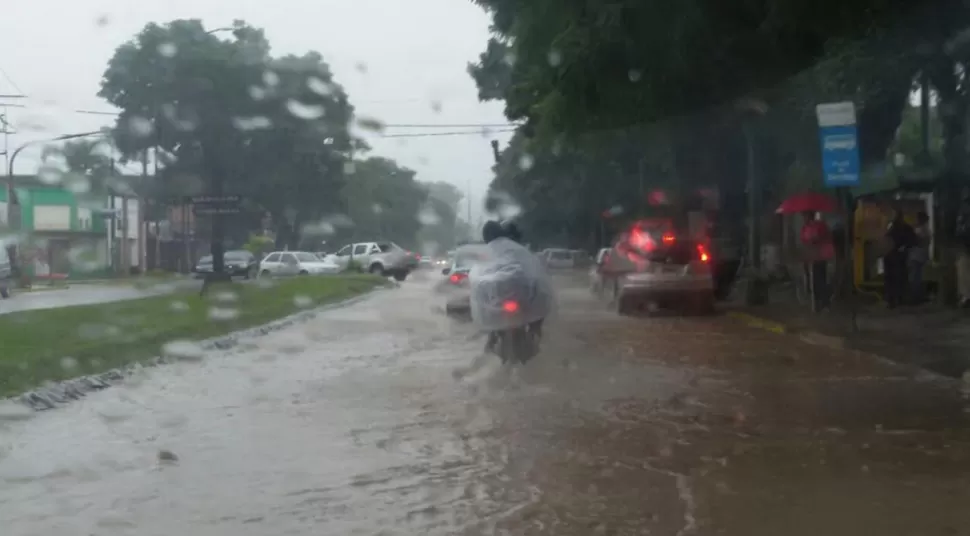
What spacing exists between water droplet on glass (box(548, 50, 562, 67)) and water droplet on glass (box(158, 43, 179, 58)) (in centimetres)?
3843

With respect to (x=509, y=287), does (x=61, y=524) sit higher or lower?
lower

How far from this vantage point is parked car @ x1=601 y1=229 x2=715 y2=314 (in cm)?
2181

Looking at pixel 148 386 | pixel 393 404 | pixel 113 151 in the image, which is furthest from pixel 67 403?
→ pixel 113 151

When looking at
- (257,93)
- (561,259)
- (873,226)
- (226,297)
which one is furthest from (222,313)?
(257,93)

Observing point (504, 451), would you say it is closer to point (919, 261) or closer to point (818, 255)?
point (818, 255)

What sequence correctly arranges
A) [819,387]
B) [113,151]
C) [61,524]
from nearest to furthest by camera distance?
[61,524] < [819,387] < [113,151]

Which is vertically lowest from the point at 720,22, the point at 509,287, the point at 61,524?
the point at 61,524

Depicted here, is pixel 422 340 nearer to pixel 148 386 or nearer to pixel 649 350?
pixel 649 350

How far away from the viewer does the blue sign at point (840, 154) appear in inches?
590

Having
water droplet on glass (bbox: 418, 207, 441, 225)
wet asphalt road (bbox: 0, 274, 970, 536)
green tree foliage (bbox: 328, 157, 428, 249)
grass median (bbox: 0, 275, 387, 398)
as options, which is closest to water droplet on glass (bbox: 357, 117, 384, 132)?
grass median (bbox: 0, 275, 387, 398)

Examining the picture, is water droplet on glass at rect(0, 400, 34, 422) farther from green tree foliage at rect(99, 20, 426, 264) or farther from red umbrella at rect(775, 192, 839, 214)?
green tree foliage at rect(99, 20, 426, 264)

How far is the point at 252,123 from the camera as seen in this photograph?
54281 mm

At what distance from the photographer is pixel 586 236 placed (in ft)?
227

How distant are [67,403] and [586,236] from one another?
5947cm
